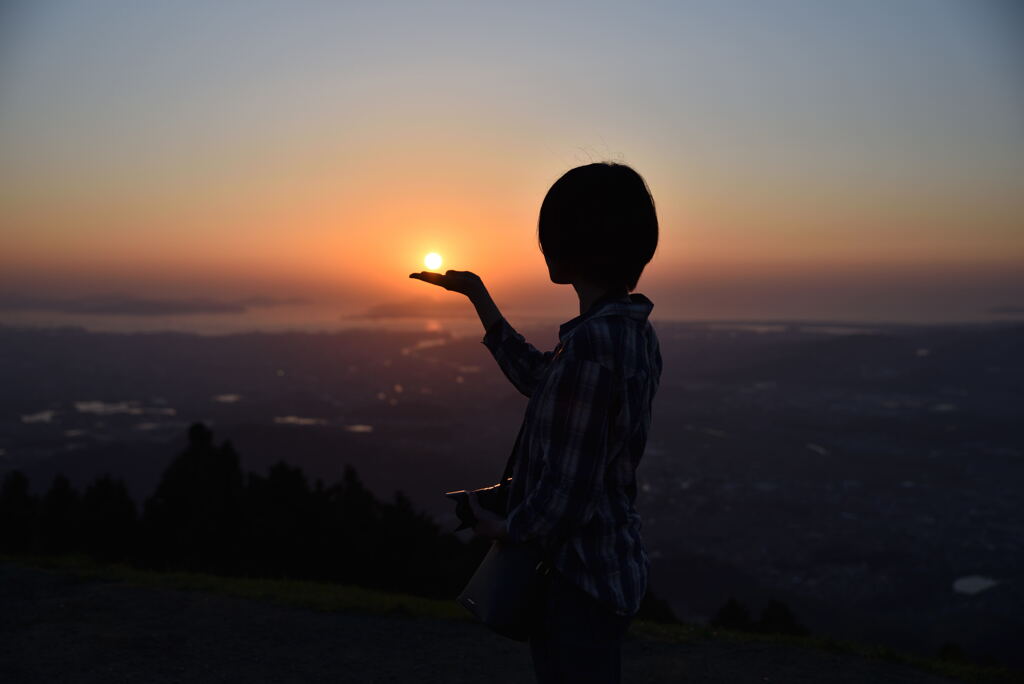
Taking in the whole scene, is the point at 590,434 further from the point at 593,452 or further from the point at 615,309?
the point at 615,309

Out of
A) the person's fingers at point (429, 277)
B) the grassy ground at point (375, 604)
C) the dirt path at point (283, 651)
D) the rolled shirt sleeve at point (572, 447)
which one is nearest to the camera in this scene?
the rolled shirt sleeve at point (572, 447)

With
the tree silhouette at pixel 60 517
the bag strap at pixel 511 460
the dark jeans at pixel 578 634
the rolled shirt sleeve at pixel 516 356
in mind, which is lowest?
the tree silhouette at pixel 60 517

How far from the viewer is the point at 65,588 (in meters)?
8.31

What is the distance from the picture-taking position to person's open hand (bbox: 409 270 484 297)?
9.58 feet

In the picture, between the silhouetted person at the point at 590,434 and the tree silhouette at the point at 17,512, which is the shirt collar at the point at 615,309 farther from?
the tree silhouette at the point at 17,512

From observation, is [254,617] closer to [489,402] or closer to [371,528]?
[371,528]

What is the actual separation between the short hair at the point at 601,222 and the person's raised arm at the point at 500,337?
0.71 m

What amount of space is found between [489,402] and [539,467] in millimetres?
114916

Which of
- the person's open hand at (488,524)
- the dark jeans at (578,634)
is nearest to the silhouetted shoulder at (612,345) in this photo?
the person's open hand at (488,524)

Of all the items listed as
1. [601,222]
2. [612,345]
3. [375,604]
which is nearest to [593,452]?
[612,345]

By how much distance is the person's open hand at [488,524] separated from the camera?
7.06 ft

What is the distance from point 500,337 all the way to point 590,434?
1.11 meters

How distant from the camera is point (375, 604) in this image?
321 inches

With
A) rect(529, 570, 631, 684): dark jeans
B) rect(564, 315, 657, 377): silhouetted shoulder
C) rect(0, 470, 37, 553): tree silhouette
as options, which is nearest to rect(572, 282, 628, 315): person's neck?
rect(564, 315, 657, 377): silhouetted shoulder
